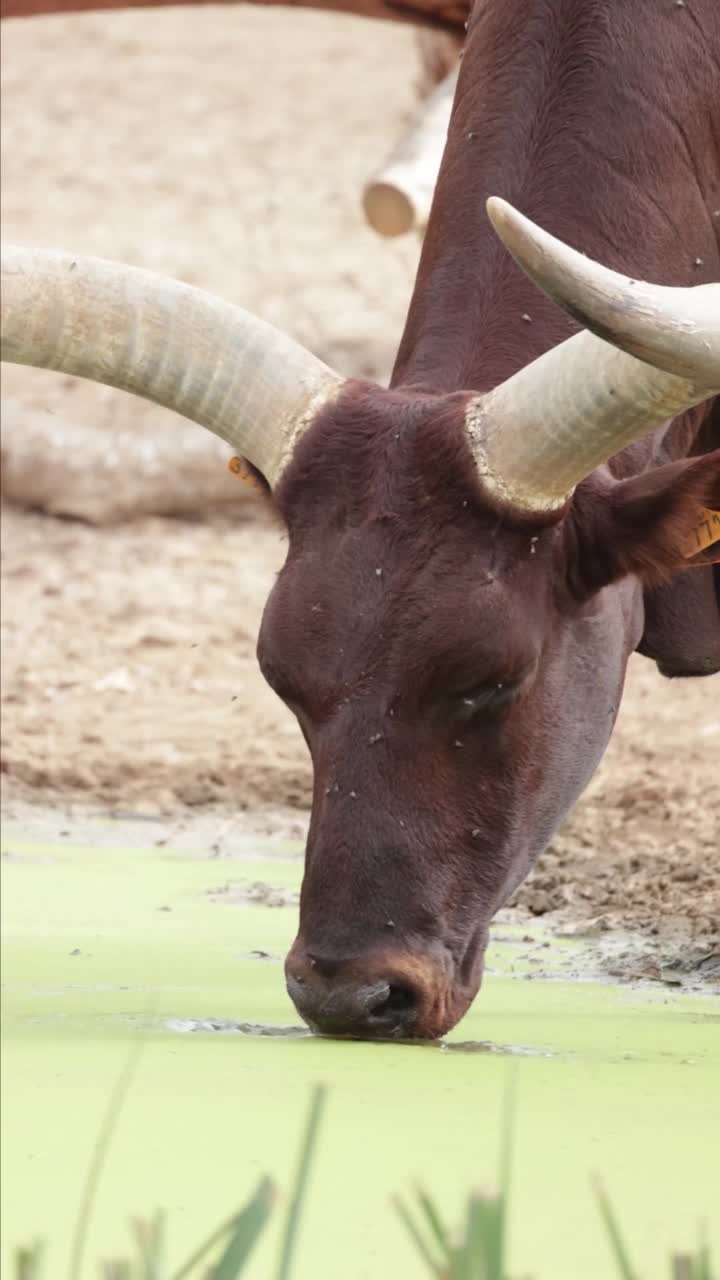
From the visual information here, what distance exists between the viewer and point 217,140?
43.4 ft

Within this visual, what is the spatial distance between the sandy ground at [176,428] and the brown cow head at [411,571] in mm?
1321

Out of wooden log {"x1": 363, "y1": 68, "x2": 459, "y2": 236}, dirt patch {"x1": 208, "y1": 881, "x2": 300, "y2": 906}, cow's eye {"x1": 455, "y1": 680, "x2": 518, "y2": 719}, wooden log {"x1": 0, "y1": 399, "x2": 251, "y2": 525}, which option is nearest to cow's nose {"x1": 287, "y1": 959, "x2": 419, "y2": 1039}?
cow's eye {"x1": 455, "y1": 680, "x2": 518, "y2": 719}

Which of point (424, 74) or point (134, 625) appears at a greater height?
point (424, 74)

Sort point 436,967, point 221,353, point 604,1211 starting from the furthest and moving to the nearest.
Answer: point 221,353, point 436,967, point 604,1211

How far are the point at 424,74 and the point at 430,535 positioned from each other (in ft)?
16.5

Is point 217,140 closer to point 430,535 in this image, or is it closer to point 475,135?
point 475,135

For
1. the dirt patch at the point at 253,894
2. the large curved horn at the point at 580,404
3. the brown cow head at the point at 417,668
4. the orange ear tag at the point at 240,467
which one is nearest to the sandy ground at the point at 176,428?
the dirt patch at the point at 253,894

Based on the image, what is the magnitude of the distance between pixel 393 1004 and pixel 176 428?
6482mm

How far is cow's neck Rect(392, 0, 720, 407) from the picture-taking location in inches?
153

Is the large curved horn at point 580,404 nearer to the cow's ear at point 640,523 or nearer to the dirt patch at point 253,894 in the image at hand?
the cow's ear at point 640,523

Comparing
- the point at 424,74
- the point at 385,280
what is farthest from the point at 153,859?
the point at 385,280

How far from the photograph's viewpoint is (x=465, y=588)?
11.3 ft

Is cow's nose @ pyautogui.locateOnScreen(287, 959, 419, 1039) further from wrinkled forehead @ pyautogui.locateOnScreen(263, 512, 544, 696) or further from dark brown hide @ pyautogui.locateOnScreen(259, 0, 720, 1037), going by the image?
wrinkled forehead @ pyautogui.locateOnScreen(263, 512, 544, 696)

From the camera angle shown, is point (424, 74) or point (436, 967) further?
point (424, 74)
